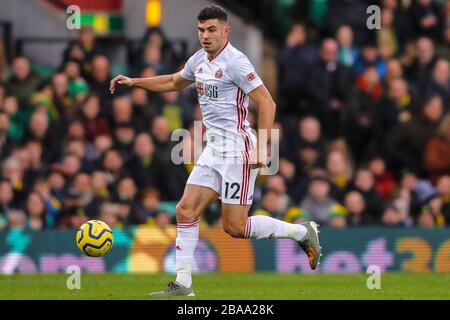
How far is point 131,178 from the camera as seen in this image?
667 inches

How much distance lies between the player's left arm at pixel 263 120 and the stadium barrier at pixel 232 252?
15.9 feet

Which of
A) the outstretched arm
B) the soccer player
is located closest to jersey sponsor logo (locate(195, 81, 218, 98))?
the soccer player

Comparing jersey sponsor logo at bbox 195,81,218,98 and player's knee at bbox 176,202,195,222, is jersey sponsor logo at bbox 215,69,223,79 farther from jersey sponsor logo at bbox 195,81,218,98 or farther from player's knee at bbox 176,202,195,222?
player's knee at bbox 176,202,195,222

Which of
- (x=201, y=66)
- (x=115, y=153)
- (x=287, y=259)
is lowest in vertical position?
(x=287, y=259)

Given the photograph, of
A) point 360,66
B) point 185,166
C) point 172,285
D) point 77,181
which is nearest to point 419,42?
point 360,66

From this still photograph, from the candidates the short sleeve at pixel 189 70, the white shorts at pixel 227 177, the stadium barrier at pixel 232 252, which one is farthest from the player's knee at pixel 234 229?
the stadium barrier at pixel 232 252

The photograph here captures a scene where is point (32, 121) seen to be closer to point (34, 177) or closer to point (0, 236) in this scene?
point (34, 177)

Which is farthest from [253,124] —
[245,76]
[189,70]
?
[245,76]

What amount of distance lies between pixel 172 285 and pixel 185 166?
6.01 meters

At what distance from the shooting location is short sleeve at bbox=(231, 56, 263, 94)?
1128cm

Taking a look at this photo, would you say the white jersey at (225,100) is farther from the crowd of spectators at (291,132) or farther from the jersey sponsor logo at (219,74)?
the crowd of spectators at (291,132)

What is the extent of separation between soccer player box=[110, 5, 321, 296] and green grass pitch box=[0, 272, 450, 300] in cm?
55

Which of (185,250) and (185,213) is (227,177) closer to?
(185,213)

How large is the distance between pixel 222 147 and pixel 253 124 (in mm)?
6384
